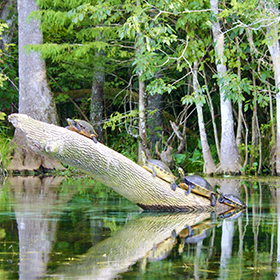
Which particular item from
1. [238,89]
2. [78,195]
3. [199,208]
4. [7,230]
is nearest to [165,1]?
[238,89]

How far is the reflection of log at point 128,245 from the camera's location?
3.12m

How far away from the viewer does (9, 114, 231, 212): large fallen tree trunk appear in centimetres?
497

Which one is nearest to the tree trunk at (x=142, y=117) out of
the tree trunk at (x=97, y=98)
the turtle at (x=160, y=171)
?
the tree trunk at (x=97, y=98)

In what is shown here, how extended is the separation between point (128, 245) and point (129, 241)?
0.17 m

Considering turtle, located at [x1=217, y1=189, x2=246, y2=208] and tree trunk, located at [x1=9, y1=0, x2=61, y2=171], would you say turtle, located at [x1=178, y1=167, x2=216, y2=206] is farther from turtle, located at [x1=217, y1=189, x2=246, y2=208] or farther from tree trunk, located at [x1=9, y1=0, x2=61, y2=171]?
tree trunk, located at [x1=9, y1=0, x2=61, y2=171]

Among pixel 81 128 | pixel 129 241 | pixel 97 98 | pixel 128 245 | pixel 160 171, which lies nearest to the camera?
pixel 128 245

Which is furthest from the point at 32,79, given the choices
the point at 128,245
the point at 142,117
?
the point at 128,245

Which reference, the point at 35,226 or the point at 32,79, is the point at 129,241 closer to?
the point at 35,226

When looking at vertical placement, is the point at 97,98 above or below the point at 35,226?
above

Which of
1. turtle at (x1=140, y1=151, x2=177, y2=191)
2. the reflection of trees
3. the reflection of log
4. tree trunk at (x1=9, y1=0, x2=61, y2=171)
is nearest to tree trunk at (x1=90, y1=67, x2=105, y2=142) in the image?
tree trunk at (x1=9, y1=0, x2=61, y2=171)

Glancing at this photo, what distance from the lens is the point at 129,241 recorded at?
415 centimetres

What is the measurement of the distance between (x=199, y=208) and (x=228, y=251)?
2.21 meters

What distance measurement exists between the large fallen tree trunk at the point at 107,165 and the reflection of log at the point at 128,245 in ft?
0.72

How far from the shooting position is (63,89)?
15.4m
